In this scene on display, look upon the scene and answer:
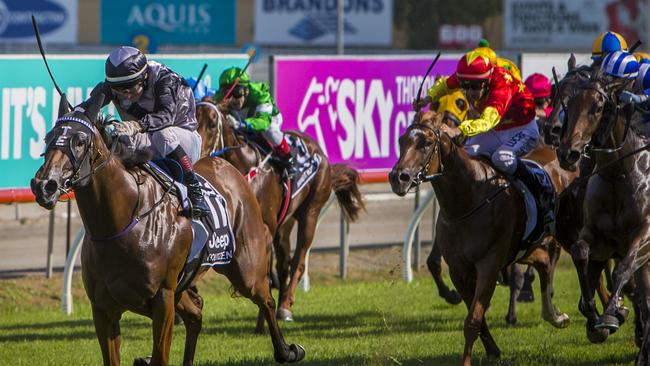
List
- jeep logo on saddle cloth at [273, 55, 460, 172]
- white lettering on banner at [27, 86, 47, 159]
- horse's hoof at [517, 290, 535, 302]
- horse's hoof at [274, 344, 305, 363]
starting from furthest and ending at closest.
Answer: jeep logo on saddle cloth at [273, 55, 460, 172], horse's hoof at [517, 290, 535, 302], white lettering on banner at [27, 86, 47, 159], horse's hoof at [274, 344, 305, 363]

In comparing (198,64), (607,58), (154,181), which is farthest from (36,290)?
(607,58)

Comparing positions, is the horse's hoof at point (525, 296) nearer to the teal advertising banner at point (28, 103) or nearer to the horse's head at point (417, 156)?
the horse's head at point (417, 156)

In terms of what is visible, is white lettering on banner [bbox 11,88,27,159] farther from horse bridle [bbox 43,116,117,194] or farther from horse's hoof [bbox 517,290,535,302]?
horse's hoof [bbox 517,290,535,302]

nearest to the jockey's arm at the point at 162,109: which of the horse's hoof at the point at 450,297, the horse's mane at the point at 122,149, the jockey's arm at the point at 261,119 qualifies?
the horse's mane at the point at 122,149

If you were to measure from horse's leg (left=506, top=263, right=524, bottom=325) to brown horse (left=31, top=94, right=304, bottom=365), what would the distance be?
376cm

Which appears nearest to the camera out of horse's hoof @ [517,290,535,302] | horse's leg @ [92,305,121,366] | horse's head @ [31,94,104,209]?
horse's head @ [31,94,104,209]

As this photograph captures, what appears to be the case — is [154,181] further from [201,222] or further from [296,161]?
[296,161]

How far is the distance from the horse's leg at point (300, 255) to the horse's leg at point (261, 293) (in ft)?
7.52

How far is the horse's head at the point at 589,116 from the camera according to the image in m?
7.75

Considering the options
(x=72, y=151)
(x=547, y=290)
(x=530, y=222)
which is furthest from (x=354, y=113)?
(x=72, y=151)

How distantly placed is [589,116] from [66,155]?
3213mm

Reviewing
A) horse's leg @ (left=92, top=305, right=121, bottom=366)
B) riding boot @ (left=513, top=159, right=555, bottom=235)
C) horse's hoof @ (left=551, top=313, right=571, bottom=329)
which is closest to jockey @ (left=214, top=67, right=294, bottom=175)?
riding boot @ (left=513, top=159, right=555, bottom=235)

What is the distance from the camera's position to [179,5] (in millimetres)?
43344

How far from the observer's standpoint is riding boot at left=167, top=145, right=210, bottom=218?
755cm
